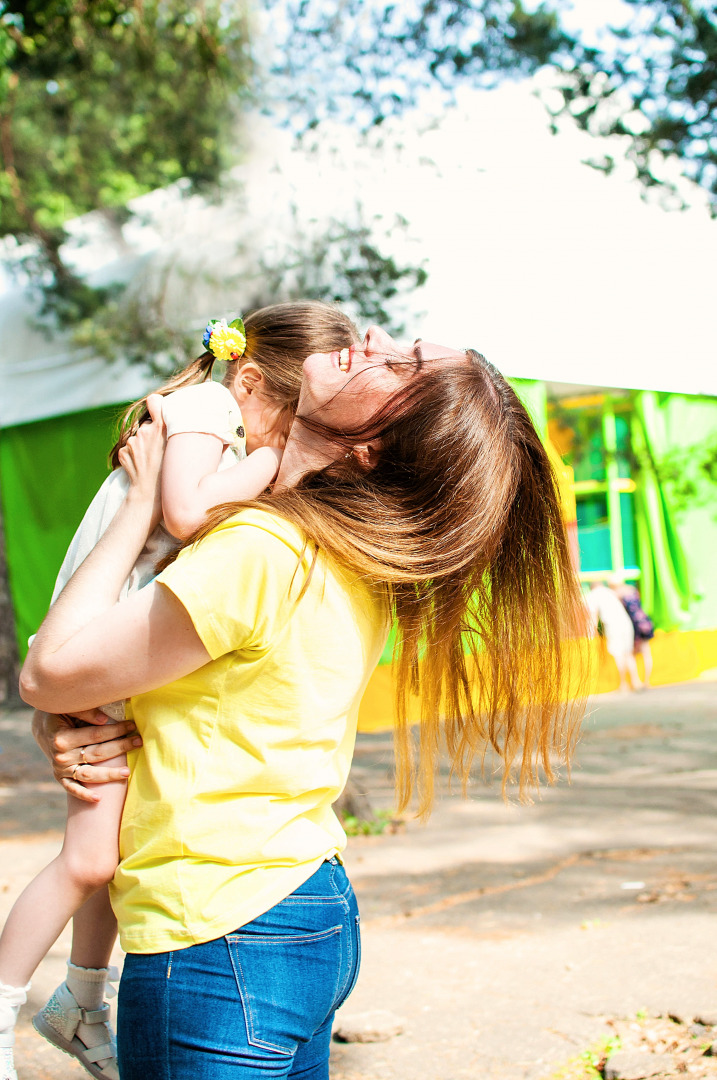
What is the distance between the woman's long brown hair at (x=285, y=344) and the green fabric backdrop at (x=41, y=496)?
8.09 m

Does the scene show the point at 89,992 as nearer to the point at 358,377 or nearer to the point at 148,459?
the point at 148,459

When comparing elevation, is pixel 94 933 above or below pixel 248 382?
below

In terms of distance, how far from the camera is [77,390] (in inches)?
372

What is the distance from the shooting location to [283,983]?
1368 mm

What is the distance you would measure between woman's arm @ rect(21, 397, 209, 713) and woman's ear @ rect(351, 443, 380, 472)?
40cm

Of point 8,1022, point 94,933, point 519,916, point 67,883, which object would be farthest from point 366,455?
point 519,916

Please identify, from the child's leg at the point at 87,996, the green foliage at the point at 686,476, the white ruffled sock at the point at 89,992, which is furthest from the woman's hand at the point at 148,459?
the green foliage at the point at 686,476

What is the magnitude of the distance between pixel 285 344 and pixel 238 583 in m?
1.05

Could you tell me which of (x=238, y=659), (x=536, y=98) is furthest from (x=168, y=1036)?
(x=536, y=98)

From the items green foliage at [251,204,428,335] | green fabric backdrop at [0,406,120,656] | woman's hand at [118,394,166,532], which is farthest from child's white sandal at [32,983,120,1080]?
green fabric backdrop at [0,406,120,656]

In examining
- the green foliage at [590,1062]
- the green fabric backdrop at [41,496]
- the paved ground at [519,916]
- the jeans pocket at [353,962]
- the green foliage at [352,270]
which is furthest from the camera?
the green fabric backdrop at [41,496]

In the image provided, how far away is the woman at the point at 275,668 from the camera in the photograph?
1.34 meters

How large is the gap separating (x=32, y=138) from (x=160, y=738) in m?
14.9

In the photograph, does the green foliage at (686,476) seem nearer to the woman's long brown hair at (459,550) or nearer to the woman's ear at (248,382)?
the woman's ear at (248,382)
